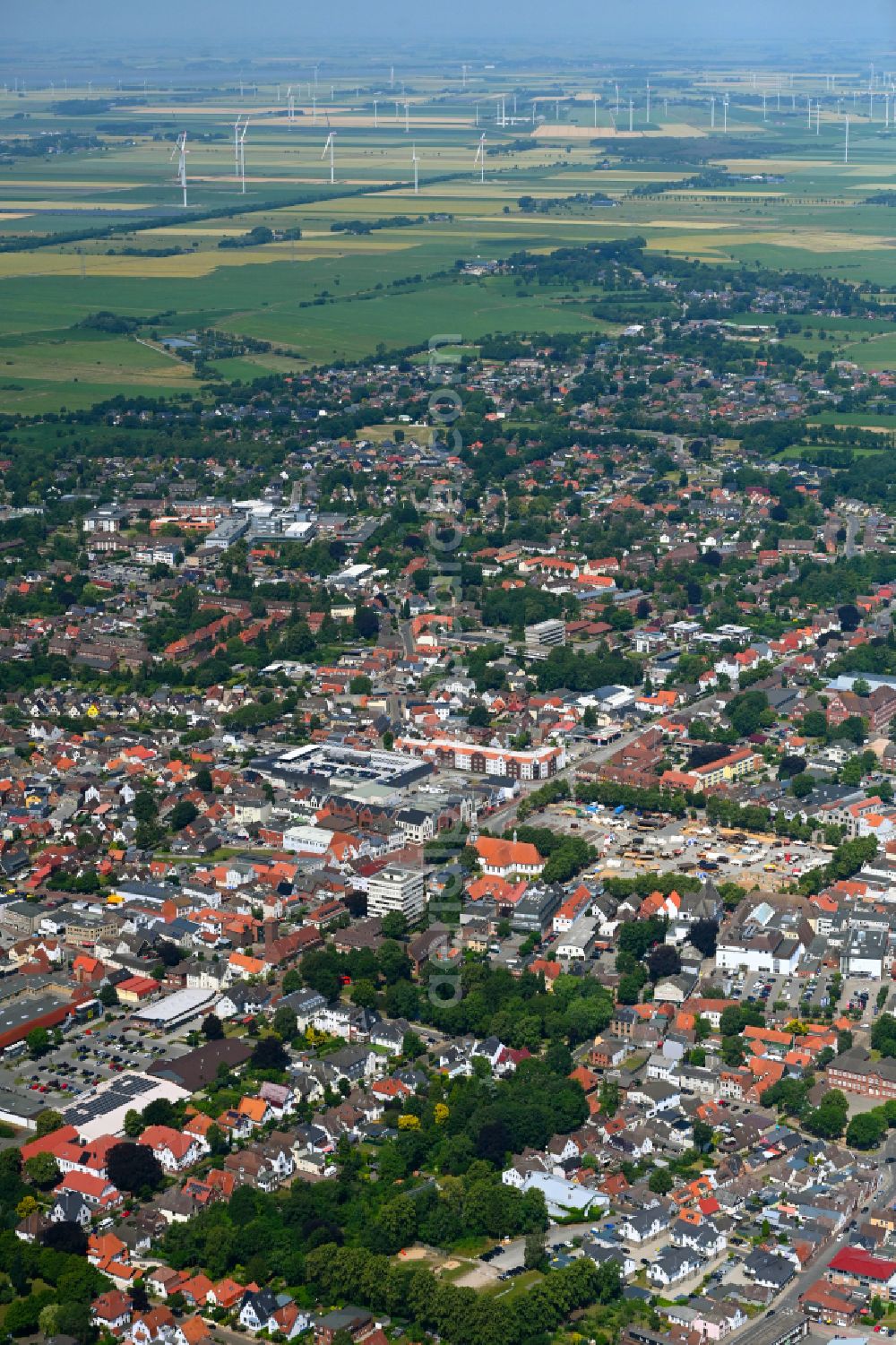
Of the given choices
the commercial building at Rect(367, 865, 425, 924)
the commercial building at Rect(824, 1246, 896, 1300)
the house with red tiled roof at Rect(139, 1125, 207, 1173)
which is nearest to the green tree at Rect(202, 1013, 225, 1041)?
the house with red tiled roof at Rect(139, 1125, 207, 1173)

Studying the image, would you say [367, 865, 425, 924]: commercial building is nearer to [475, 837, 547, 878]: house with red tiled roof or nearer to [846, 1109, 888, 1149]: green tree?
[475, 837, 547, 878]: house with red tiled roof

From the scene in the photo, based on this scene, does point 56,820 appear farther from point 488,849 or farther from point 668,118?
point 668,118

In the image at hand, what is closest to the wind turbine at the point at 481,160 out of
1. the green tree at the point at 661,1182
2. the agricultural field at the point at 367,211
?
the agricultural field at the point at 367,211

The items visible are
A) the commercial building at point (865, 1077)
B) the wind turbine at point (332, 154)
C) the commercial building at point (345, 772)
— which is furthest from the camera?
the wind turbine at point (332, 154)

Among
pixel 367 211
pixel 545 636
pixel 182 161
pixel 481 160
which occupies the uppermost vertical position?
pixel 182 161

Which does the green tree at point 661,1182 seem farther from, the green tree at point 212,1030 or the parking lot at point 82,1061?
the parking lot at point 82,1061

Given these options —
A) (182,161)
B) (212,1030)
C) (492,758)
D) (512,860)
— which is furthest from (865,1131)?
(182,161)

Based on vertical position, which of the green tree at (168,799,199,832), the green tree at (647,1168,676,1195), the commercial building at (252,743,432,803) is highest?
the commercial building at (252,743,432,803)

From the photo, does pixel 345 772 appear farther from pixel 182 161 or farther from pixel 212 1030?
pixel 182 161

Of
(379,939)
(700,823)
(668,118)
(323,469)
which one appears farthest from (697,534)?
(668,118)
